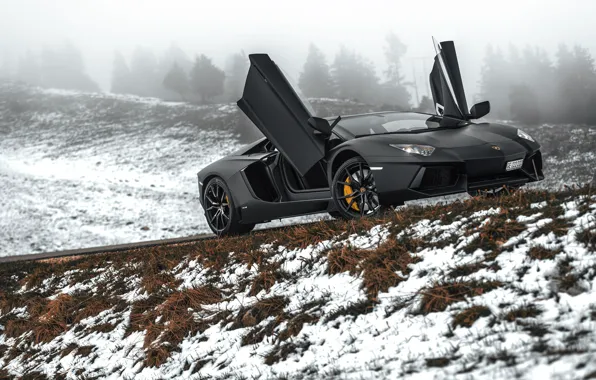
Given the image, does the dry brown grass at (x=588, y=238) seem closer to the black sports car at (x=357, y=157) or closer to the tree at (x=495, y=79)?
the black sports car at (x=357, y=157)

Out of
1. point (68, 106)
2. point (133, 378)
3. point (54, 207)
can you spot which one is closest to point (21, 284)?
point (133, 378)

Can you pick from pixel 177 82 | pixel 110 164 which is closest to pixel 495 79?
pixel 177 82

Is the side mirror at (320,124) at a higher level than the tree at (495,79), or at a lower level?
higher

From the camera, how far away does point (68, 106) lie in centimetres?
6012

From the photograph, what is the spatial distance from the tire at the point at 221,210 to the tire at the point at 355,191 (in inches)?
70.3

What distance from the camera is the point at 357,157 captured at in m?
6.32

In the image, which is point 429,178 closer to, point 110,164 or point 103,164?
point 110,164

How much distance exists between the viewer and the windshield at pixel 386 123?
6980mm

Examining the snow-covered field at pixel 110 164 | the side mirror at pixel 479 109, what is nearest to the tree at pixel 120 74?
the snow-covered field at pixel 110 164

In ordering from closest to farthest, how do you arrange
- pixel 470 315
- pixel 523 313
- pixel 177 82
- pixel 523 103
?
pixel 523 313, pixel 470 315, pixel 523 103, pixel 177 82

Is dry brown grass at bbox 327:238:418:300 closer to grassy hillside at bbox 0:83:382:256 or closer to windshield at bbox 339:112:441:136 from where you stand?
windshield at bbox 339:112:441:136

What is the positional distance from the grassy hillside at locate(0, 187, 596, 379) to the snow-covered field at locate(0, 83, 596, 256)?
58.1 feet

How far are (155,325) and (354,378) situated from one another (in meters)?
2.29

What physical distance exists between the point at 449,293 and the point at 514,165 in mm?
3072
